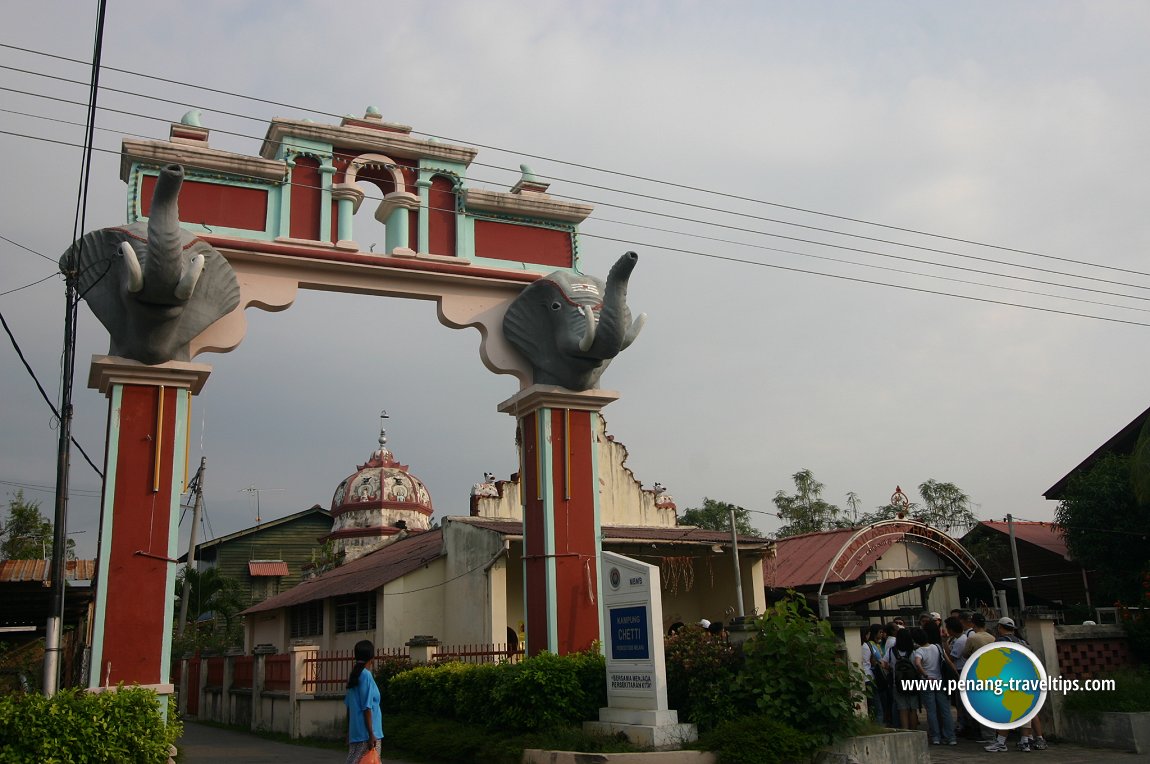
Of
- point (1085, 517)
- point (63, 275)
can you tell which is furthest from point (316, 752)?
point (1085, 517)

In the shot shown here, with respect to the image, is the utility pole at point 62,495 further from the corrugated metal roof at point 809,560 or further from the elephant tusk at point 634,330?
the corrugated metal roof at point 809,560

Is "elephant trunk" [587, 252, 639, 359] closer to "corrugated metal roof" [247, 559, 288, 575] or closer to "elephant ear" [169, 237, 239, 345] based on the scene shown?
"elephant ear" [169, 237, 239, 345]

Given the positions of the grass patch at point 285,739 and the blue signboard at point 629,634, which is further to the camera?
the grass patch at point 285,739

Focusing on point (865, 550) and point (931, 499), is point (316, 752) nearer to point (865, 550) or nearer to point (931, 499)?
point (865, 550)

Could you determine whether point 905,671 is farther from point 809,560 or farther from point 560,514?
point 809,560

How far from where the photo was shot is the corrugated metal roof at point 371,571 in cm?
2148

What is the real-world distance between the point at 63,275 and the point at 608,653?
25.2 ft

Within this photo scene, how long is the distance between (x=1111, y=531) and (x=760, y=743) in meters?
16.0

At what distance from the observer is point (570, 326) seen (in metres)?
13.8

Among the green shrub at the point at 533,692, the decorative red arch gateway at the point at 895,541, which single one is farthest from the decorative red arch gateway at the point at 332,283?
the decorative red arch gateway at the point at 895,541

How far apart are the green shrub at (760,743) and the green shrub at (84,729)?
5147 mm

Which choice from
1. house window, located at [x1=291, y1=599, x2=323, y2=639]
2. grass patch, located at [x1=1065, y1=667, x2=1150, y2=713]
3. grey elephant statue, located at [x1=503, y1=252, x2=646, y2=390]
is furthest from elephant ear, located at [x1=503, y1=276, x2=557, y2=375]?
house window, located at [x1=291, y1=599, x2=323, y2=639]

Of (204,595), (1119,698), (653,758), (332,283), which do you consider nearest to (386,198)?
(332,283)

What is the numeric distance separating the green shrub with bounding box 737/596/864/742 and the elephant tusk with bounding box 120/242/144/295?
7.63 m
